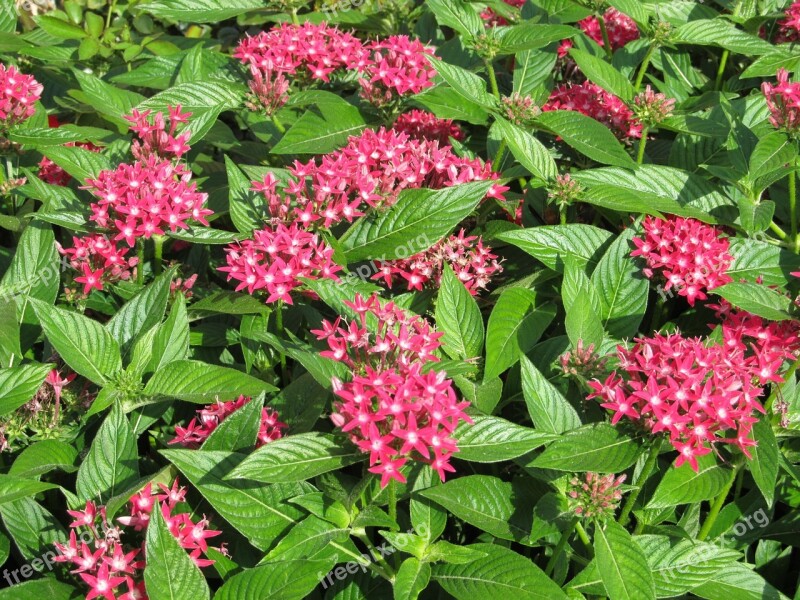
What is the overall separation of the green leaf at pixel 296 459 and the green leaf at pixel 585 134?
129 centimetres

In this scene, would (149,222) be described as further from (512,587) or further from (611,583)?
(611,583)

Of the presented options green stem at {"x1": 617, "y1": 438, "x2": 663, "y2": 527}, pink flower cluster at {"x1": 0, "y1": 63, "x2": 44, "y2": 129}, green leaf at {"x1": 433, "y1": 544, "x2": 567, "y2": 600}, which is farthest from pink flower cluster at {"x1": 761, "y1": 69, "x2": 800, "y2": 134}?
pink flower cluster at {"x1": 0, "y1": 63, "x2": 44, "y2": 129}

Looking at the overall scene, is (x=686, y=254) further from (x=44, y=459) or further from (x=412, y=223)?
(x=44, y=459)

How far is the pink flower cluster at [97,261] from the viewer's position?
2320 mm

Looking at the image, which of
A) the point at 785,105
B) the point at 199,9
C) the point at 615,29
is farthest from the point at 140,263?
the point at 615,29

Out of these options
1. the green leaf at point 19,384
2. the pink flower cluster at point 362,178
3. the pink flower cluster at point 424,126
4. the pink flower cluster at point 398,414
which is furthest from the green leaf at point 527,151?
the green leaf at point 19,384

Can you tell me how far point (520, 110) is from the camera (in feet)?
8.87

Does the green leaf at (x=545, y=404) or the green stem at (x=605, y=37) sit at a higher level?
the green stem at (x=605, y=37)

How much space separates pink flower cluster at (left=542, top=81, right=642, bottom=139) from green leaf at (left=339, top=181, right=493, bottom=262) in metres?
0.86

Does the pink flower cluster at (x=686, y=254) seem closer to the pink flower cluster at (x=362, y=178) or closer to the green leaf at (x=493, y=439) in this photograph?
the pink flower cluster at (x=362, y=178)

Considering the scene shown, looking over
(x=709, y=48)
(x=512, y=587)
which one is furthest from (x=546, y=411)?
(x=709, y=48)

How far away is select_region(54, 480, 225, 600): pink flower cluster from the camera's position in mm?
1722

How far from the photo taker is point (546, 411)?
6.36 feet

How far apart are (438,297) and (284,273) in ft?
1.38
